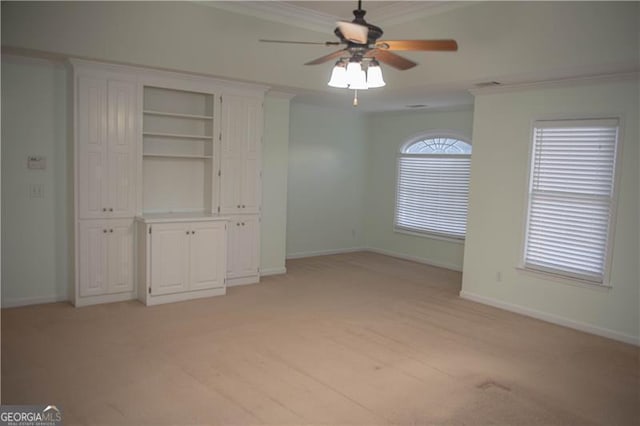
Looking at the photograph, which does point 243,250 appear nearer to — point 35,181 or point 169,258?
point 169,258

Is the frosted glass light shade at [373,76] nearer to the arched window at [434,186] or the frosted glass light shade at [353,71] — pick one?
the frosted glass light shade at [353,71]

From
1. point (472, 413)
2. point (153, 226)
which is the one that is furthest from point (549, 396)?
point (153, 226)

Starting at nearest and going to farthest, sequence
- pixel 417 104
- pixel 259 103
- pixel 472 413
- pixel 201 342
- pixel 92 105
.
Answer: pixel 472 413 → pixel 201 342 → pixel 92 105 → pixel 259 103 → pixel 417 104

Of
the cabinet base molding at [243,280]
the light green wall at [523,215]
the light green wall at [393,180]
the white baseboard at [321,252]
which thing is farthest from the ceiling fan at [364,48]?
the white baseboard at [321,252]

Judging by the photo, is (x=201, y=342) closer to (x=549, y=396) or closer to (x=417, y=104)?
(x=549, y=396)

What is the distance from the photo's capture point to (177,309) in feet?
16.5

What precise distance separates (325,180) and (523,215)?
3744mm

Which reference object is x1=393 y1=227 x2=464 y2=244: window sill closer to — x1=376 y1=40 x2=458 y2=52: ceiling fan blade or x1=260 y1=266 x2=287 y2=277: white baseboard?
x1=260 y1=266 x2=287 y2=277: white baseboard

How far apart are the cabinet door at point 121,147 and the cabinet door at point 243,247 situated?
1.31 meters

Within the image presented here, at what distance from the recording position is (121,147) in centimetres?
508

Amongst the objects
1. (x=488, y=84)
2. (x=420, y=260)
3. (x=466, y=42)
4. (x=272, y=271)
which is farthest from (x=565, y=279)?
(x=272, y=271)

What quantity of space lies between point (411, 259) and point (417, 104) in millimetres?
2574

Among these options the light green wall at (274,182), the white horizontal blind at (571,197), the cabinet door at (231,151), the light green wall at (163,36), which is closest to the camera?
the light green wall at (163,36)

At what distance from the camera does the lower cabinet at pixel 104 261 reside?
4.96 metres
